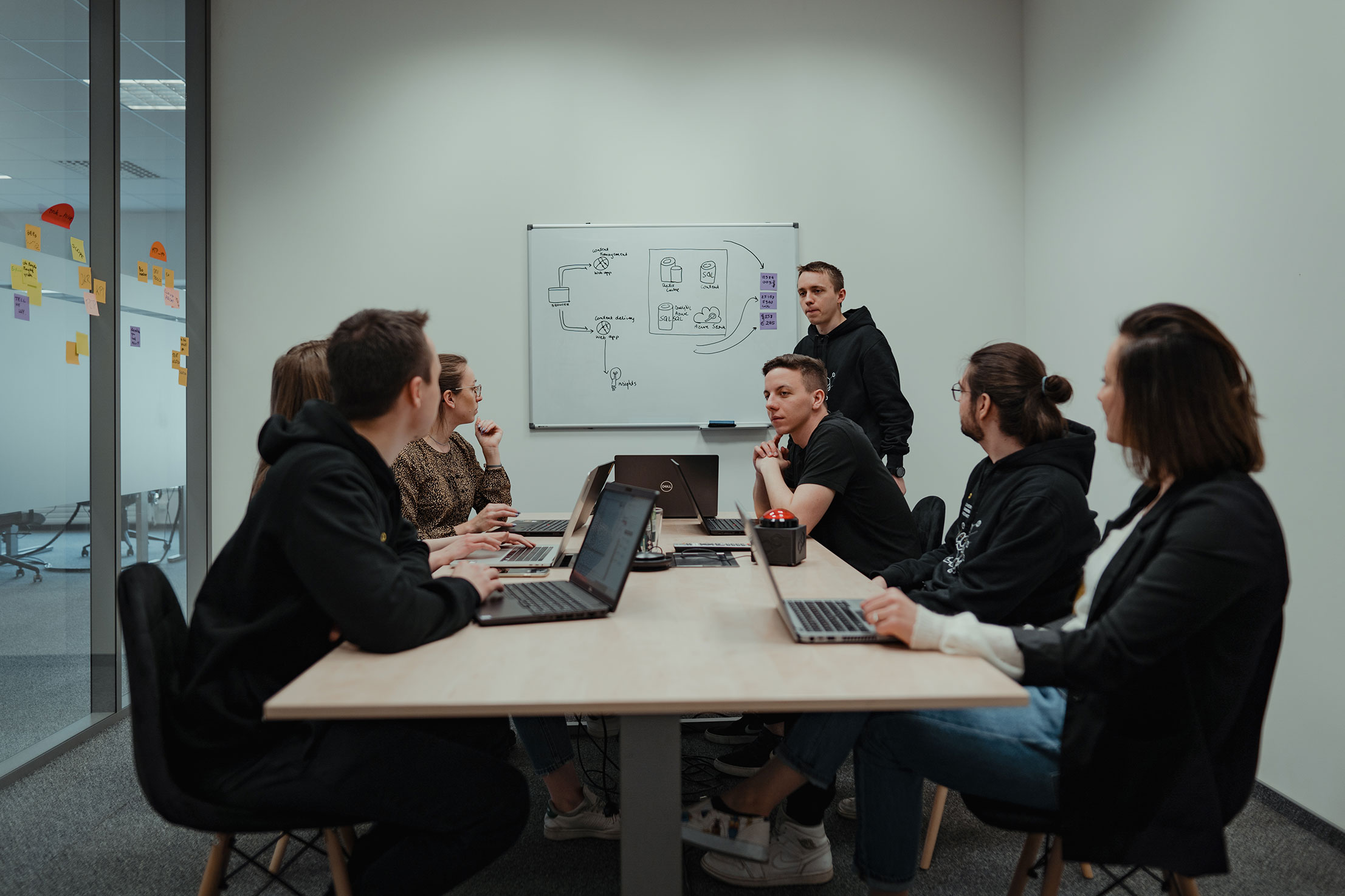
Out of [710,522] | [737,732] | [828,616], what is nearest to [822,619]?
[828,616]

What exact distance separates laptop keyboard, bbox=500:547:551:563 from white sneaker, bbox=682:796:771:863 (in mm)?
708

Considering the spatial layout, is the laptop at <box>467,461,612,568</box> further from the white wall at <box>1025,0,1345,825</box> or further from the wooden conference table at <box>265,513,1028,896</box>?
the white wall at <box>1025,0,1345,825</box>

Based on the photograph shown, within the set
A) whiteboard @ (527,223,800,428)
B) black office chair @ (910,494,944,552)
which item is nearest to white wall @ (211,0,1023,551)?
whiteboard @ (527,223,800,428)

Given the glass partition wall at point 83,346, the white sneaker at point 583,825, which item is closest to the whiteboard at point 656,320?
the glass partition wall at point 83,346

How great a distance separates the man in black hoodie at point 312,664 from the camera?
1297mm

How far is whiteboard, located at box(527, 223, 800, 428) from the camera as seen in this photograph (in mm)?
3979

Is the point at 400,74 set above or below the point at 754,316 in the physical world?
above

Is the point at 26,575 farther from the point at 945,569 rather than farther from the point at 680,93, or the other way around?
the point at 680,93

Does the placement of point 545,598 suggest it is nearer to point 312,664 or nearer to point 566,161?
point 312,664

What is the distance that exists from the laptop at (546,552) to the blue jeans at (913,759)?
76 cm

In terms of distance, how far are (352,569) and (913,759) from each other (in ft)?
3.38

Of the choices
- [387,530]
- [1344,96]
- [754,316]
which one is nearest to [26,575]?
[387,530]

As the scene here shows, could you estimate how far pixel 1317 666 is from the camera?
2211mm

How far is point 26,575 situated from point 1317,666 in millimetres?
3919
